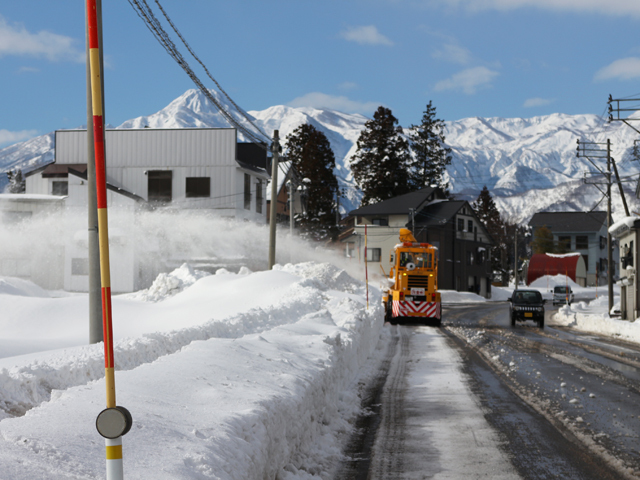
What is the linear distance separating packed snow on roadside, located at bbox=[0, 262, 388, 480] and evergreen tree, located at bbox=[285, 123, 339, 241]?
46.4m

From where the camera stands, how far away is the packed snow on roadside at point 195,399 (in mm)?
4340

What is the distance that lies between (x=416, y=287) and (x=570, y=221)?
80849 millimetres

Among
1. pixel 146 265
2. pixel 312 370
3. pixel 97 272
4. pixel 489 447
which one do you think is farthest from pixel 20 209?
pixel 489 447

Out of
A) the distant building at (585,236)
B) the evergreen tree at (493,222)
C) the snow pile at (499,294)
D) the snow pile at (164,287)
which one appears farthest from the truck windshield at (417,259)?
the distant building at (585,236)

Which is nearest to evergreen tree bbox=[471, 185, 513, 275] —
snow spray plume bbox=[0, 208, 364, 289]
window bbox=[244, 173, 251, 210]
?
window bbox=[244, 173, 251, 210]

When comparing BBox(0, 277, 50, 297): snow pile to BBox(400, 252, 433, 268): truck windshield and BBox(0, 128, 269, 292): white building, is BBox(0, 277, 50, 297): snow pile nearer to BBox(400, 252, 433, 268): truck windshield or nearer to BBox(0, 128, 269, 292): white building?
BBox(0, 128, 269, 292): white building

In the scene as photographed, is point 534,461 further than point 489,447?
No

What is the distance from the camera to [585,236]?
324ft

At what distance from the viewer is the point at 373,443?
7.80 meters

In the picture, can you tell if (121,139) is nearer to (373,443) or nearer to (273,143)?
(273,143)

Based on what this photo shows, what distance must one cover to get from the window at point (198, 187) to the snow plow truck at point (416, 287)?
16.6 metres

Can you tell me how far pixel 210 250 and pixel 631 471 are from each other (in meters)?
34.3

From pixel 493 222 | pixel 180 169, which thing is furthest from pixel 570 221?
pixel 180 169

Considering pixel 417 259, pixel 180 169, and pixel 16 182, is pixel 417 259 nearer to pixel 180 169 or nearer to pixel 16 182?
pixel 180 169
